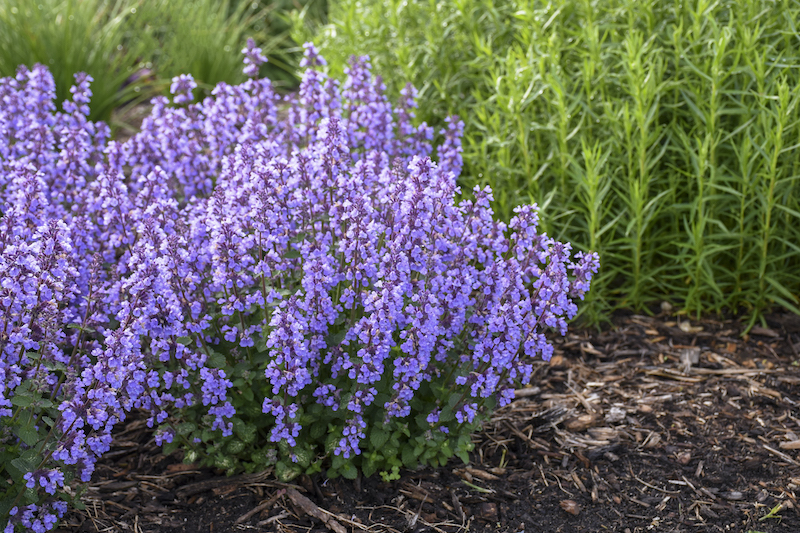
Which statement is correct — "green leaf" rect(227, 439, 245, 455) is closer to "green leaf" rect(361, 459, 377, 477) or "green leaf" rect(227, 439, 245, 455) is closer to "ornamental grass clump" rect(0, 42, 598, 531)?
"ornamental grass clump" rect(0, 42, 598, 531)

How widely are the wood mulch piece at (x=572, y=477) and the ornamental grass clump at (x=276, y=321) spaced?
5.9 inches

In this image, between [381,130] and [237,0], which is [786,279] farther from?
[237,0]

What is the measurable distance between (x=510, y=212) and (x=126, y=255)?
2.17 meters

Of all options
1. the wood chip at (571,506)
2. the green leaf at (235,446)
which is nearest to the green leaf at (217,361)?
the green leaf at (235,446)

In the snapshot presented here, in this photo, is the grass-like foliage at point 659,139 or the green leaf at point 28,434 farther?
the grass-like foliage at point 659,139

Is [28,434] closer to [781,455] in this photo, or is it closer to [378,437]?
[378,437]

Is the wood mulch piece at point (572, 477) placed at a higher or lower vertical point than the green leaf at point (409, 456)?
lower

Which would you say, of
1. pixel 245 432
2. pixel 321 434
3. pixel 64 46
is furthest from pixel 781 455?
pixel 64 46

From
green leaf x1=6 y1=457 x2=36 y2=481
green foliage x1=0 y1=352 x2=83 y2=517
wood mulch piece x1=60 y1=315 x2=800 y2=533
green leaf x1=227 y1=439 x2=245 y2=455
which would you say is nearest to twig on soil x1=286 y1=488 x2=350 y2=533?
wood mulch piece x1=60 y1=315 x2=800 y2=533

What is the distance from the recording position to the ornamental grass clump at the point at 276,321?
2514 mm

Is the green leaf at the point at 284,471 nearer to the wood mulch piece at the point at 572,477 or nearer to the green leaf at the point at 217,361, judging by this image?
the wood mulch piece at the point at 572,477

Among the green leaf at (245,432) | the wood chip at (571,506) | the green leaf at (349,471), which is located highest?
the green leaf at (245,432)

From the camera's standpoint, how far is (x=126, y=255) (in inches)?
119

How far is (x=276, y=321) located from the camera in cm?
252
